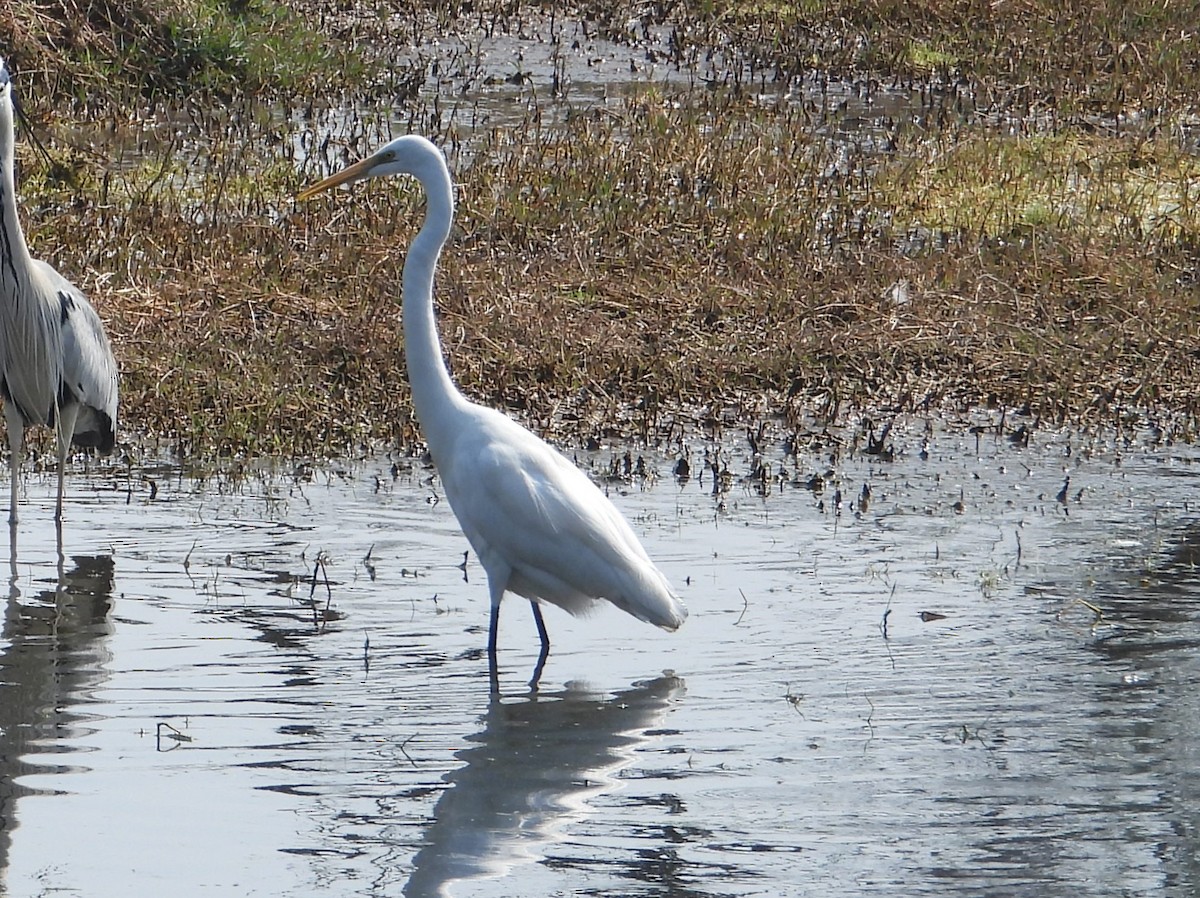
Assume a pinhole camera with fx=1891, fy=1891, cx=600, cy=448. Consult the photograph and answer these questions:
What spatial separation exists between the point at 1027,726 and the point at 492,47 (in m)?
12.2

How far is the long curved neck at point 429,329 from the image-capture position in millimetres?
6242

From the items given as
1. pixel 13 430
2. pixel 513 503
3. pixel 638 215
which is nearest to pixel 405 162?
pixel 513 503

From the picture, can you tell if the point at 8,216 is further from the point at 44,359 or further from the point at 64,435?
the point at 64,435

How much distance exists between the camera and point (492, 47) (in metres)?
16.6

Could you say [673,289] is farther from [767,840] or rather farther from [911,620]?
[767,840]

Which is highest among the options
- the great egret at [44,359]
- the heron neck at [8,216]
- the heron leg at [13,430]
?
the heron neck at [8,216]

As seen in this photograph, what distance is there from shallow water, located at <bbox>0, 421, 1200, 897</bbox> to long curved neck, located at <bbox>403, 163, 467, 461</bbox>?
0.66 meters

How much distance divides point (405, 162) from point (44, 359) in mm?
2109

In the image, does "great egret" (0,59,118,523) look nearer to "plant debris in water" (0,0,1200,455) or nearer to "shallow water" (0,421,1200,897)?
"shallow water" (0,421,1200,897)

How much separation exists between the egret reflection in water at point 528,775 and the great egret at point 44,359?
9.44 ft

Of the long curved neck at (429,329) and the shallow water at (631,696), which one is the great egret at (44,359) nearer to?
the shallow water at (631,696)

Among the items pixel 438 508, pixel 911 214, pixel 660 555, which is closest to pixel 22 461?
pixel 438 508

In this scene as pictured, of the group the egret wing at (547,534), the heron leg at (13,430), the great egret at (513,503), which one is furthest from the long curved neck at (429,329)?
the heron leg at (13,430)

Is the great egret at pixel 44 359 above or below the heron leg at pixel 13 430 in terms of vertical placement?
above
